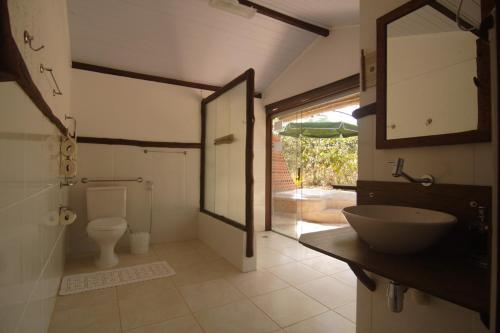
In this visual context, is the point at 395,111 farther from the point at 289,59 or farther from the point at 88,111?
the point at 88,111

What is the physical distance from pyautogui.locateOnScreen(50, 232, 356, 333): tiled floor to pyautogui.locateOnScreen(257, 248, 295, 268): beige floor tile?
0.07 ft

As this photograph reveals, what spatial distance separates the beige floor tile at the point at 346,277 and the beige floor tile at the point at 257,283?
555mm

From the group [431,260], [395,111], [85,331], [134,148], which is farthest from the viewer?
[134,148]

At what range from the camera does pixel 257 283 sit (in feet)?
7.85

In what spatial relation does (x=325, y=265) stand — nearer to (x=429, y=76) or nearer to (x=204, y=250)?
(x=204, y=250)

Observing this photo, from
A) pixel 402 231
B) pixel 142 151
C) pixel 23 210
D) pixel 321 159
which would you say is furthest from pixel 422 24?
pixel 321 159

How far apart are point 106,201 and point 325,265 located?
101 inches

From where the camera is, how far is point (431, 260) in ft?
3.17

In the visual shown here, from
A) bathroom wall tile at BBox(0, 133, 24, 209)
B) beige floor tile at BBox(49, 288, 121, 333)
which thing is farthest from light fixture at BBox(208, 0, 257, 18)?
beige floor tile at BBox(49, 288, 121, 333)

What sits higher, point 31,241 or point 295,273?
point 31,241

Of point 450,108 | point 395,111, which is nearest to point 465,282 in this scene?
point 450,108

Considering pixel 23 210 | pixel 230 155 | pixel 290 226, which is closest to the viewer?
pixel 23 210

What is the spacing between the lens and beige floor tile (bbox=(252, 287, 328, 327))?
73.3 inches

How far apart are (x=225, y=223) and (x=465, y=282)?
2462 millimetres
